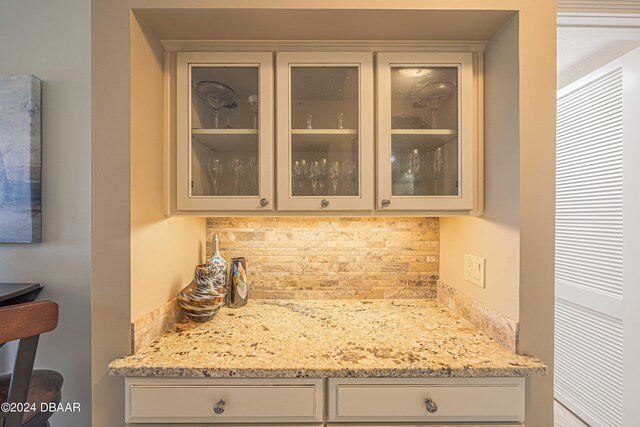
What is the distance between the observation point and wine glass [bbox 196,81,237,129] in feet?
3.94

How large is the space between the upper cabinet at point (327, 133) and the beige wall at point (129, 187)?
0.19 meters

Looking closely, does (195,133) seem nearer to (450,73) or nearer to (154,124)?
(154,124)

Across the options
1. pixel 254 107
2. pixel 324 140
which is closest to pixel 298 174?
pixel 324 140

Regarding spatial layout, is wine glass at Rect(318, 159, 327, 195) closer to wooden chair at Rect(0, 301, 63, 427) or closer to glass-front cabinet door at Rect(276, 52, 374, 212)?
glass-front cabinet door at Rect(276, 52, 374, 212)

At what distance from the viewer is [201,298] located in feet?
4.11

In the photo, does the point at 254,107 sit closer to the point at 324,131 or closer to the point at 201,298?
the point at 324,131

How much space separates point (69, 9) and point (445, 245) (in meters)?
2.30

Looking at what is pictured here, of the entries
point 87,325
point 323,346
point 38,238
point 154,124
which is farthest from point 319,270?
point 38,238

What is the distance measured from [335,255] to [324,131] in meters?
0.65

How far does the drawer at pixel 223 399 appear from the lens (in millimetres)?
941

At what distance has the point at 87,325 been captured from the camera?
154cm

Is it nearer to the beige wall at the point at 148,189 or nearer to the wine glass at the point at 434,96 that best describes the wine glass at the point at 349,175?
the wine glass at the point at 434,96

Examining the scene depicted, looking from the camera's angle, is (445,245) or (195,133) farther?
(445,245)

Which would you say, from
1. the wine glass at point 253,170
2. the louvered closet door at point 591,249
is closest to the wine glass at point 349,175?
the wine glass at point 253,170
